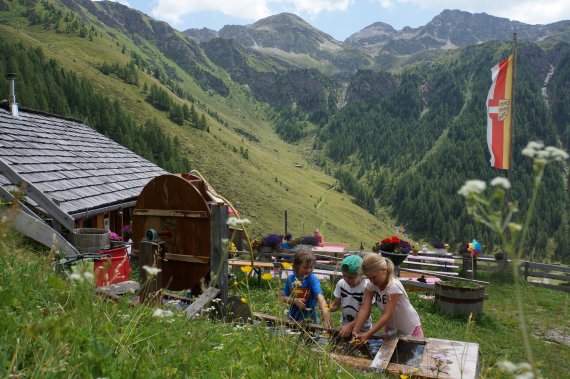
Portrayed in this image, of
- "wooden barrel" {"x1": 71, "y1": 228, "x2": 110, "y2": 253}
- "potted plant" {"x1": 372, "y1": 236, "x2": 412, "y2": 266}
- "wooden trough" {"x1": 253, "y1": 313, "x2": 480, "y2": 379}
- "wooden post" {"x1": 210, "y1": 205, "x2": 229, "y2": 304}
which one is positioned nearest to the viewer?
"wooden trough" {"x1": 253, "y1": 313, "x2": 480, "y2": 379}

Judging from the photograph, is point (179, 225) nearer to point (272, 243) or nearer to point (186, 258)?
point (186, 258)

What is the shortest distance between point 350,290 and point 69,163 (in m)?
10.8

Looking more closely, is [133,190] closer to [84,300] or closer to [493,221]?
[84,300]

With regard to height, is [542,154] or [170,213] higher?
[542,154]

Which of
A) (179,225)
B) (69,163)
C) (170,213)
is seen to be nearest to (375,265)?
(179,225)

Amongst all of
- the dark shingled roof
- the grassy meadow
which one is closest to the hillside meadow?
the dark shingled roof

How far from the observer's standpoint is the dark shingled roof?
10820mm

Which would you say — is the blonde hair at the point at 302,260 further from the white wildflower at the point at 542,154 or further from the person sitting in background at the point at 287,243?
the person sitting in background at the point at 287,243

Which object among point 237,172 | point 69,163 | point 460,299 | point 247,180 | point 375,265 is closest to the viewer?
point 375,265

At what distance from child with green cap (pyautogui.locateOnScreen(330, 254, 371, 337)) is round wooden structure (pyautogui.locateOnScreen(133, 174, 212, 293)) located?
171 cm

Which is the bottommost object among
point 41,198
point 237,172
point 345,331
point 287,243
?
point 237,172

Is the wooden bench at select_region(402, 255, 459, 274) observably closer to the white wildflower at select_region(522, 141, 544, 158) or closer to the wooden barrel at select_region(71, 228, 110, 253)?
the wooden barrel at select_region(71, 228, 110, 253)

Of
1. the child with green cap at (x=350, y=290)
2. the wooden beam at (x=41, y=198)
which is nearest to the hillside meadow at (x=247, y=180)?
the wooden beam at (x=41, y=198)

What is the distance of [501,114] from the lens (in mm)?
17094
